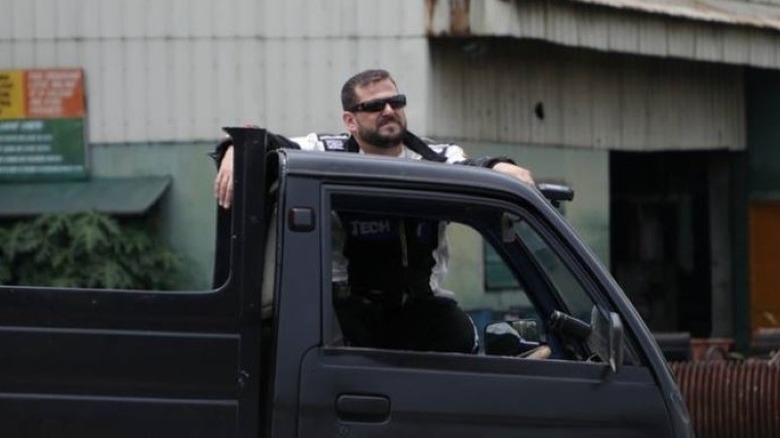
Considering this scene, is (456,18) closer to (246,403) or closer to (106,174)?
(106,174)

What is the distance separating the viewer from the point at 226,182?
16.3 ft

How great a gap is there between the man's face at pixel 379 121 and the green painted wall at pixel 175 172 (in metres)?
8.35

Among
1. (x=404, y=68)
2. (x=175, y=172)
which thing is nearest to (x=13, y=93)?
(x=175, y=172)

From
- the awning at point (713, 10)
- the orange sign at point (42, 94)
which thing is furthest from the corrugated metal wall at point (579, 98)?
the orange sign at point (42, 94)

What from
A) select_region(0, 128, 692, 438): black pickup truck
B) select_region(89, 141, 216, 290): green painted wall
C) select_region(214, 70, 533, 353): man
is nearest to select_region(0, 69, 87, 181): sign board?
select_region(89, 141, 216, 290): green painted wall

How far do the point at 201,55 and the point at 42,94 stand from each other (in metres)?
1.37

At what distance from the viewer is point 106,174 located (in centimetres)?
1409

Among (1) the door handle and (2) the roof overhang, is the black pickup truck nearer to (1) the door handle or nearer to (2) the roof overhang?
(1) the door handle

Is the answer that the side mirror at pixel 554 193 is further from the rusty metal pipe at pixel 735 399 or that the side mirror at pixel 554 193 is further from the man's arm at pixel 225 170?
the rusty metal pipe at pixel 735 399

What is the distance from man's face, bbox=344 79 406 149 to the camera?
5.63 m

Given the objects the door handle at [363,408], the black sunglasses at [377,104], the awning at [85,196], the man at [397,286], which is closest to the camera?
the door handle at [363,408]

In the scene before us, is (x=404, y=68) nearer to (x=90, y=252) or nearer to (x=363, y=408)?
(x=90, y=252)

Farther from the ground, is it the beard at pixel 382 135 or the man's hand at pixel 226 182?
the beard at pixel 382 135

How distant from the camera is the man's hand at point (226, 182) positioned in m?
4.94
